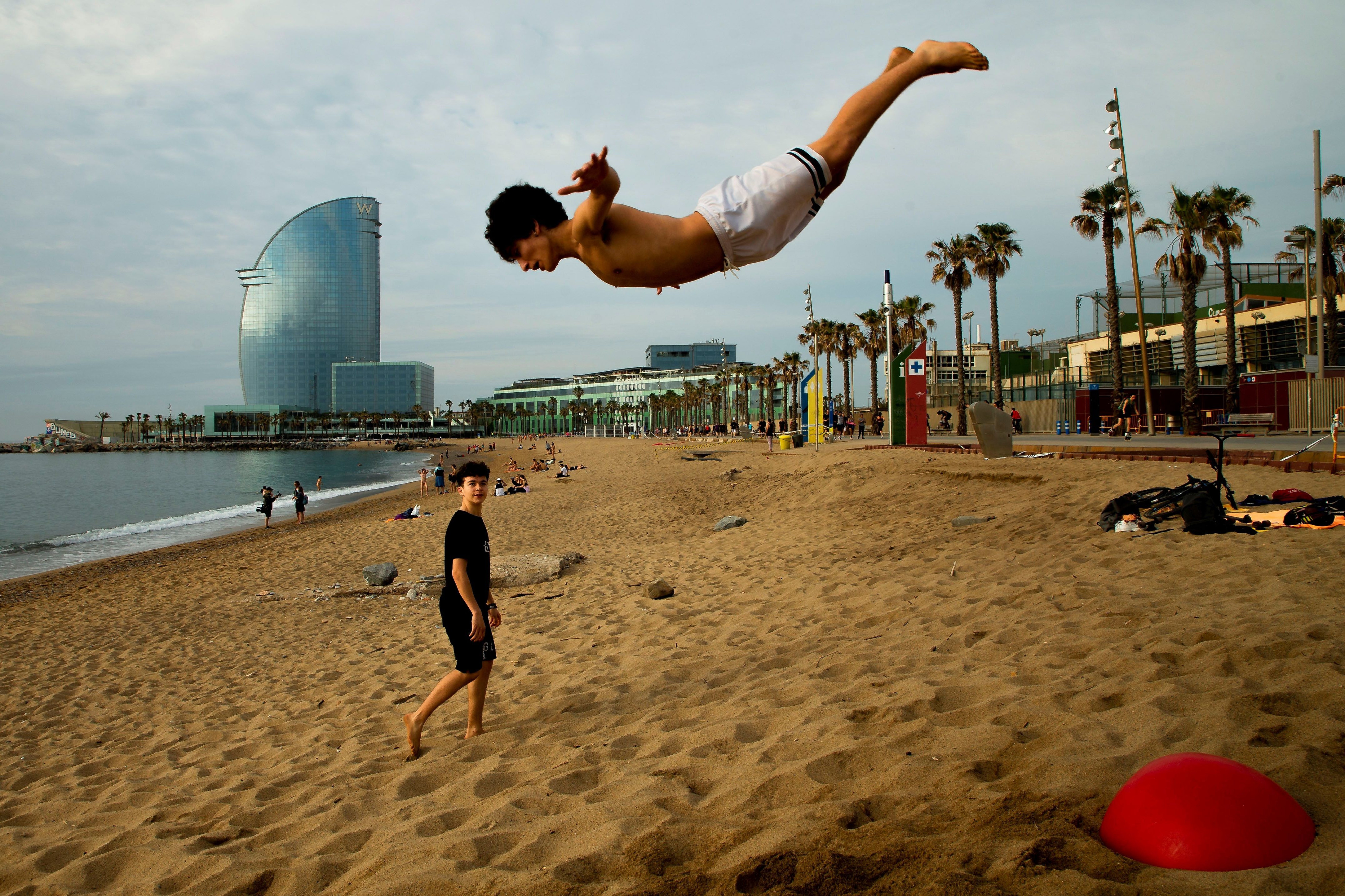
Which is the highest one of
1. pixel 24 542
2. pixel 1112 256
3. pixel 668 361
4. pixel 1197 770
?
pixel 668 361

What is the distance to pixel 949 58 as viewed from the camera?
9.36ft


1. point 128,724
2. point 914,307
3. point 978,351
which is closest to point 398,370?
point 978,351

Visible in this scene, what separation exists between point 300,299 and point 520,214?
677ft

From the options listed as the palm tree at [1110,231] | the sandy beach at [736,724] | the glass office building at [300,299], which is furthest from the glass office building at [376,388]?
the sandy beach at [736,724]

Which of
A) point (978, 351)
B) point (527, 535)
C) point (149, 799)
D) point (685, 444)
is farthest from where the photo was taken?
point (978, 351)

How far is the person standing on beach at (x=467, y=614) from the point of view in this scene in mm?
4941

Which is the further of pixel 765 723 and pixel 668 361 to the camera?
pixel 668 361

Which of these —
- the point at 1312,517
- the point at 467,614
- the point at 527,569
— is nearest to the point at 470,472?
the point at 467,614

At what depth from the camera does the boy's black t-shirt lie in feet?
16.3

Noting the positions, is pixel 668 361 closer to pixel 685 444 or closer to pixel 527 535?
pixel 685 444

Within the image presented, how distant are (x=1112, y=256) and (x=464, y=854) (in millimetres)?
34473

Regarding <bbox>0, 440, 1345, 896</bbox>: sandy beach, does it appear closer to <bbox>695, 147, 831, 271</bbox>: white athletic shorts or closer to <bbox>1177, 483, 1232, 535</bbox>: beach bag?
<bbox>1177, 483, 1232, 535</bbox>: beach bag

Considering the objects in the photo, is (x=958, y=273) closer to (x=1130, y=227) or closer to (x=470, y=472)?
(x=1130, y=227)

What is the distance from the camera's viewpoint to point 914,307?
158ft
